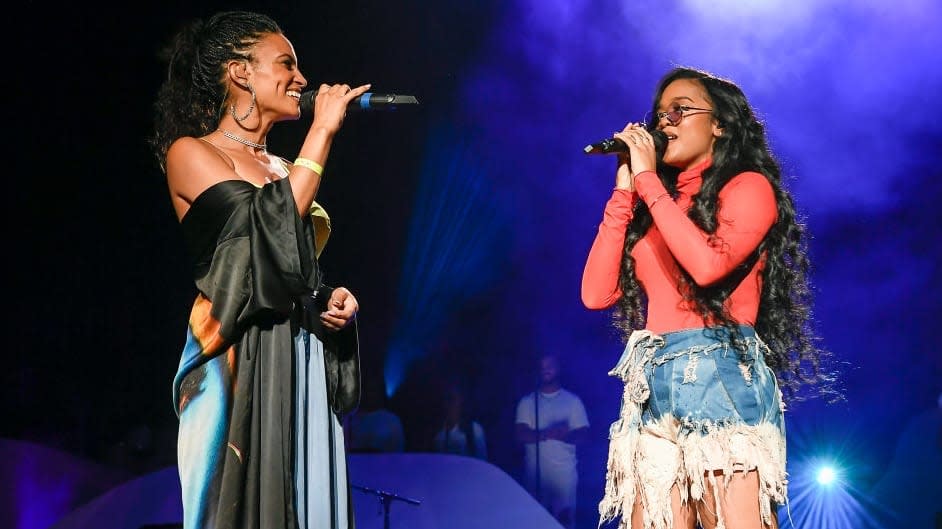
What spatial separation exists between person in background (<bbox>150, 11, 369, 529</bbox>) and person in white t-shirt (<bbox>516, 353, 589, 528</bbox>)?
3.18m

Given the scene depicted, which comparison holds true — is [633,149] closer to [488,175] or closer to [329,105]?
[329,105]

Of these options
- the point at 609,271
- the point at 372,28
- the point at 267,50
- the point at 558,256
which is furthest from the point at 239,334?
the point at 558,256

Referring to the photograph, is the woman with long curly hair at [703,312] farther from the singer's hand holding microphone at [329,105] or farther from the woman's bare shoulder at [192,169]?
the woman's bare shoulder at [192,169]

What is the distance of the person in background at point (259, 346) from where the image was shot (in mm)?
1574

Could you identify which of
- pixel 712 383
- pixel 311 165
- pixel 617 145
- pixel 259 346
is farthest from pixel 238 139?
pixel 712 383

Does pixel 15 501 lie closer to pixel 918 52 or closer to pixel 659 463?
pixel 659 463

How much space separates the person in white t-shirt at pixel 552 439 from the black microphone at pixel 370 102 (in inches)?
130

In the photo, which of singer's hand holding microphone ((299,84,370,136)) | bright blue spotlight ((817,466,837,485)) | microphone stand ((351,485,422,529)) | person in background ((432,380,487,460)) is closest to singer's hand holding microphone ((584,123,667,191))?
singer's hand holding microphone ((299,84,370,136))

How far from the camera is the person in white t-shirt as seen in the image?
476cm

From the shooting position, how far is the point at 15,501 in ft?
12.2

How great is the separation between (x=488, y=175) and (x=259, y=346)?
135 inches

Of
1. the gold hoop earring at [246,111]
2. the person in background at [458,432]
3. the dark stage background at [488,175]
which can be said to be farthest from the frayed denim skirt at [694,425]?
the person in background at [458,432]

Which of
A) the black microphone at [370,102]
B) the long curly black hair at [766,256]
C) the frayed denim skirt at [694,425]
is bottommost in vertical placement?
the frayed denim skirt at [694,425]

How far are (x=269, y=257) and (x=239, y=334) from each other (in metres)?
0.16
